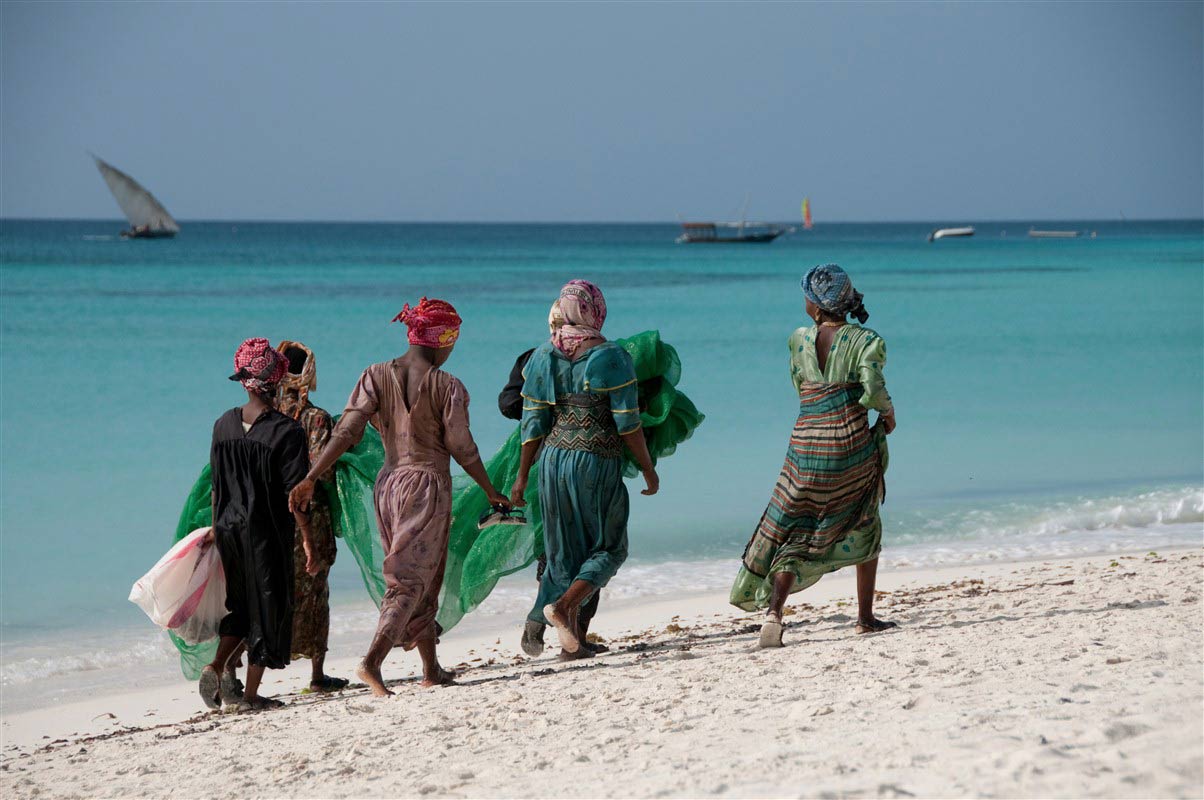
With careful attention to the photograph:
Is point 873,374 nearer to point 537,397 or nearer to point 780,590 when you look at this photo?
point 780,590

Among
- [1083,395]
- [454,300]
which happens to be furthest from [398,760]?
[454,300]

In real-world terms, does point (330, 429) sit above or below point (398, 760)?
above

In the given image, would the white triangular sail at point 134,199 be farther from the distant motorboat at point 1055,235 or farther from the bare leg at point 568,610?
the bare leg at point 568,610

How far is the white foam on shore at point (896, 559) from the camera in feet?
21.3

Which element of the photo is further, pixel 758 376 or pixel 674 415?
pixel 758 376

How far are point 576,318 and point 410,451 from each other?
0.82 meters

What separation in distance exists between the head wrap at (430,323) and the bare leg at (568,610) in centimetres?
107

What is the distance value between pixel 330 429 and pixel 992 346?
21.4 m

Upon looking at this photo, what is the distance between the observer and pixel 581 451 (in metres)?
5.20

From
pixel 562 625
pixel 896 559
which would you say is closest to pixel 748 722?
pixel 562 625

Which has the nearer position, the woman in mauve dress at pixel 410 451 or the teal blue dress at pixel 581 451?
the woman in mauve dress at pixel 410 451

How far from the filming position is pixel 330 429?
16.8 feet

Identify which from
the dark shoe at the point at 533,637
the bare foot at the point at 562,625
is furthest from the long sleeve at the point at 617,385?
the dark shoe at the point at 533,637

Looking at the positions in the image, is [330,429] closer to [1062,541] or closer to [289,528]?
[289,528]
